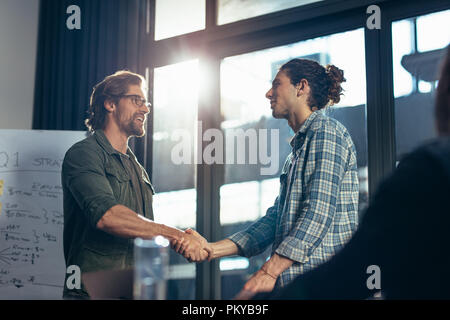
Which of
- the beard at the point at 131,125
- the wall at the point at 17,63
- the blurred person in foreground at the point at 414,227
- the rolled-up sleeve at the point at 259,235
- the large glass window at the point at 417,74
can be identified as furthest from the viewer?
the wall at the point at 17,63

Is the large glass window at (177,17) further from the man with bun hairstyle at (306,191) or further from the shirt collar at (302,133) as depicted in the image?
the shirt collar at (302,133)

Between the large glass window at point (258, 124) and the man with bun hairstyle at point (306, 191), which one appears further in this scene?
the large glass window at point (258, 124)

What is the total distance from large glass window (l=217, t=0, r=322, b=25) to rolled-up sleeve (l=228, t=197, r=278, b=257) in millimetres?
1027

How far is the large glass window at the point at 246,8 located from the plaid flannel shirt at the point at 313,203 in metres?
0.68

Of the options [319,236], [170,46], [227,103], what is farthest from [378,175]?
[170,46]

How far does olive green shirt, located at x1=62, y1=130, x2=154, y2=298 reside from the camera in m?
2.66

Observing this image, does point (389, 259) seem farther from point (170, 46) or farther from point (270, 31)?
point (170, 46)

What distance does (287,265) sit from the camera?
222cm

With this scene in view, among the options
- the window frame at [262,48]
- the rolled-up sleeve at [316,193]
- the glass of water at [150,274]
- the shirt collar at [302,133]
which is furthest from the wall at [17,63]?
the glass of water at [150,274]

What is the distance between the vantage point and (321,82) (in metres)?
2.69

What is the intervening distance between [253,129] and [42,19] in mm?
1612

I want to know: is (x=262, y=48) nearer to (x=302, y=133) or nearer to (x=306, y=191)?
(x=302, y=133)

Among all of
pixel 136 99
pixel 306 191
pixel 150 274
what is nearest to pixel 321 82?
pixel 306 191

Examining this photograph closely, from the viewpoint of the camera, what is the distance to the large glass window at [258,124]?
2666mm
